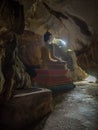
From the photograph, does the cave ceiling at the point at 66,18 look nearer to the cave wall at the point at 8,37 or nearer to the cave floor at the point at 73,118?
the cave wall at the point at 8,37

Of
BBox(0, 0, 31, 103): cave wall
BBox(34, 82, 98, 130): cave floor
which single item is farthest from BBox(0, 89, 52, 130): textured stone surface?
BBox(34, 82, 98, 130): cave floor

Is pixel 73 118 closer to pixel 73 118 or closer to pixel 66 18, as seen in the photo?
pixel 73 118

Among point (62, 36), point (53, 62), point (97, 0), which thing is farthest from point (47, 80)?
point (97, 0)

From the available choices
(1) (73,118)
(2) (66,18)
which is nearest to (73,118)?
(1) (73,118)

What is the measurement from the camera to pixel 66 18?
10047mm

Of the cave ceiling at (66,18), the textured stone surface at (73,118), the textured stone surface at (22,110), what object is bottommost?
the textured stone surface at (73,118)

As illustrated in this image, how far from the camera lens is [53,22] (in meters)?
11.7

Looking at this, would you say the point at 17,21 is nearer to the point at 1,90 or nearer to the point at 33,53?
the point at 1,90

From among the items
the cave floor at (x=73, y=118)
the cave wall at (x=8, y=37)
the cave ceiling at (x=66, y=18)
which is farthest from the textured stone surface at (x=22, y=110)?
the cave ceiling at (x=66, y=18)

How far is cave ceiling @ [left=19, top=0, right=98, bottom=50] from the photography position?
795cm

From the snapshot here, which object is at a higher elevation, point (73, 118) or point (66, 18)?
point (66, 18)

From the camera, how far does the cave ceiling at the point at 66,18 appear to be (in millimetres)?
7945

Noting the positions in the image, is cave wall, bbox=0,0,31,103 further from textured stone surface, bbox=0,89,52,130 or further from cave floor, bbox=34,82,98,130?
cave floor, bbox=34,82,98,130

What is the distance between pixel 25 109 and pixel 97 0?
200 inches
